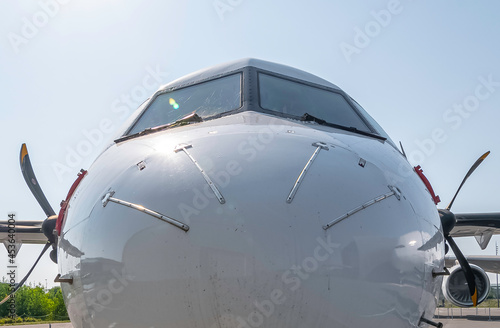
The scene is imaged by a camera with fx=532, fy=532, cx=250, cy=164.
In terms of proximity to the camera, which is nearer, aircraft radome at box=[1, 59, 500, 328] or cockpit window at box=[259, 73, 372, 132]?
aircraft radome at box=[1, 59, 500, 328]

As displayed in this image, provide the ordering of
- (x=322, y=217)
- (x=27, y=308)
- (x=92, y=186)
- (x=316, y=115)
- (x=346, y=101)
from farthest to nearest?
(x=27, y=308)
(x=346, y=101)
(x=316, y=115)
(x=92, y=186)
(x=322, y=217)

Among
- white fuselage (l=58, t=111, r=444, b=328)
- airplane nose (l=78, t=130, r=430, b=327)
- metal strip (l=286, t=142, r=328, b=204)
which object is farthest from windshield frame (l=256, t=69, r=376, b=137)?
airplane nose (l=78, t=130, r=430, b=327)

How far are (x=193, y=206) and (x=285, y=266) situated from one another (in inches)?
24.5

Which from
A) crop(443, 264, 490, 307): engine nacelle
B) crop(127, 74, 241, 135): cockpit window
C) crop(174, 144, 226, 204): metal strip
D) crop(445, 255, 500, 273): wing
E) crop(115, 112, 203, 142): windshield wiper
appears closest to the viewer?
crop(174, 144, 226, 204): metal strip

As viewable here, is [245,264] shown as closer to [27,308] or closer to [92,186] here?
[92,186]

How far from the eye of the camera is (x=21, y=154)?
305 inches

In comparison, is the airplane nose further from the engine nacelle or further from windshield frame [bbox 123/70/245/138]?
the engine nacelle

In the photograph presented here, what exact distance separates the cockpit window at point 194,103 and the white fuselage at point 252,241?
108cm

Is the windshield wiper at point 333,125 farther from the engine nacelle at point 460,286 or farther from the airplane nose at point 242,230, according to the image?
the engine nacelle at point 460,286

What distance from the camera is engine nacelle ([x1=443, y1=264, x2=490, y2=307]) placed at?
21.0m

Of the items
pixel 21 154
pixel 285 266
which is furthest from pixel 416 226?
pixel 21 154

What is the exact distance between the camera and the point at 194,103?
5129 mm

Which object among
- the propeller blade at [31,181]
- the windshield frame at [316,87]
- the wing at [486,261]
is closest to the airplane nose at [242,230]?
the windshield frame at [316,87]

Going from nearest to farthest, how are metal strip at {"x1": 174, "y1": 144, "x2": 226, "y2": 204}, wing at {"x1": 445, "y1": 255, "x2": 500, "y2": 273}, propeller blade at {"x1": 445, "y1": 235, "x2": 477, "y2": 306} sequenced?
metal strip at {"x1": 174, "y1": 144, "x2": 226, "y2": 204} → propeller blade at {"x1": 445, "y1": 235, "x2": 477, "y2": 306} → wing at {"x1": 445, "y1": 255, "x2": 500, "y2": 273}
